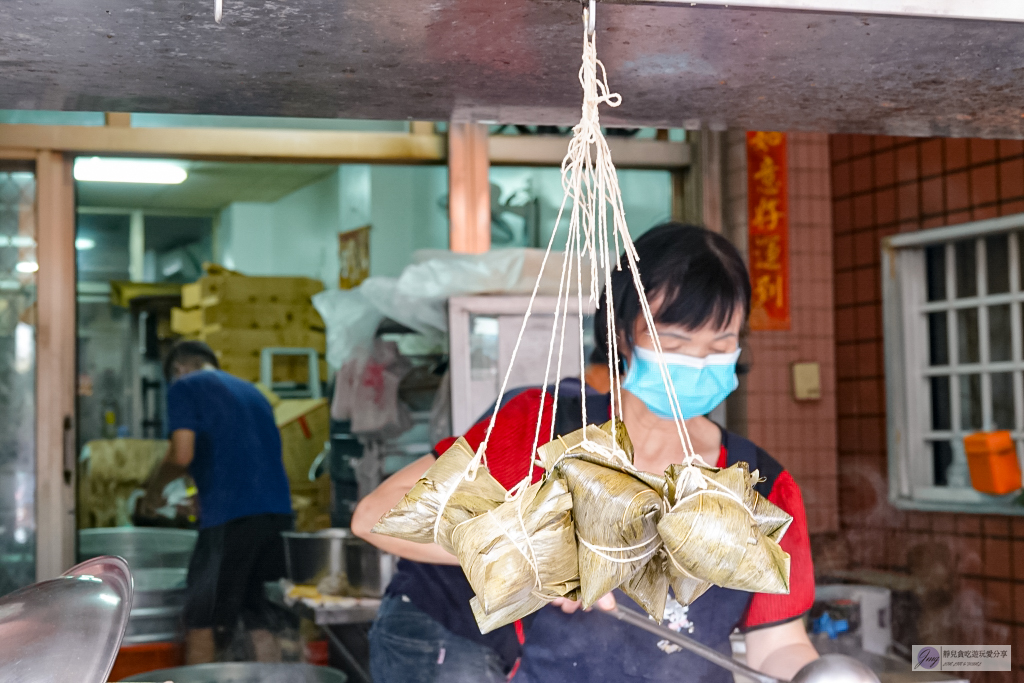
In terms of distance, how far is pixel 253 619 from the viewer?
3.90m

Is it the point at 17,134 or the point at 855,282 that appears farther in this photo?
the point at 855,282

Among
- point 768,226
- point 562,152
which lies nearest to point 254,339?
point 562,152

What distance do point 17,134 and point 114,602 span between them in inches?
124

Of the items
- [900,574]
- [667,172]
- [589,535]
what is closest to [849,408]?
[900,574]

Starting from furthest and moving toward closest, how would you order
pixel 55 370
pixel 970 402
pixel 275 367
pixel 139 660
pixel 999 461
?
pixel 275 367, pixel 970 402, pixel 55 370, pixel 999 461, pixel 139 660

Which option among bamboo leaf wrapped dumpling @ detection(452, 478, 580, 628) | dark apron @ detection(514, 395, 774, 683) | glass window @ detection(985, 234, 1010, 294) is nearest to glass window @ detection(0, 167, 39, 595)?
dark apron @ detection(514, 395, 774, 683)

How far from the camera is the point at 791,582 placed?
1703 millimetres

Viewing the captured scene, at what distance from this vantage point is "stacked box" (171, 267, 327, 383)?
4324 millimetres

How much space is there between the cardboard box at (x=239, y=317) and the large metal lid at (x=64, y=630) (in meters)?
3.19

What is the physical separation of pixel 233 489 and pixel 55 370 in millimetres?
851

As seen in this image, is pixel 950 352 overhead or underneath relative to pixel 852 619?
overhead

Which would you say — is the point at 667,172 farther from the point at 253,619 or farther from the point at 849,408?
the point at 253,619

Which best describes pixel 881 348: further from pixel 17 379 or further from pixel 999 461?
pixel 17 379

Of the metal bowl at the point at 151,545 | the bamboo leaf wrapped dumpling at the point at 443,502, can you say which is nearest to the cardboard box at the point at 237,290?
the metal bowl at the point at 151,545
